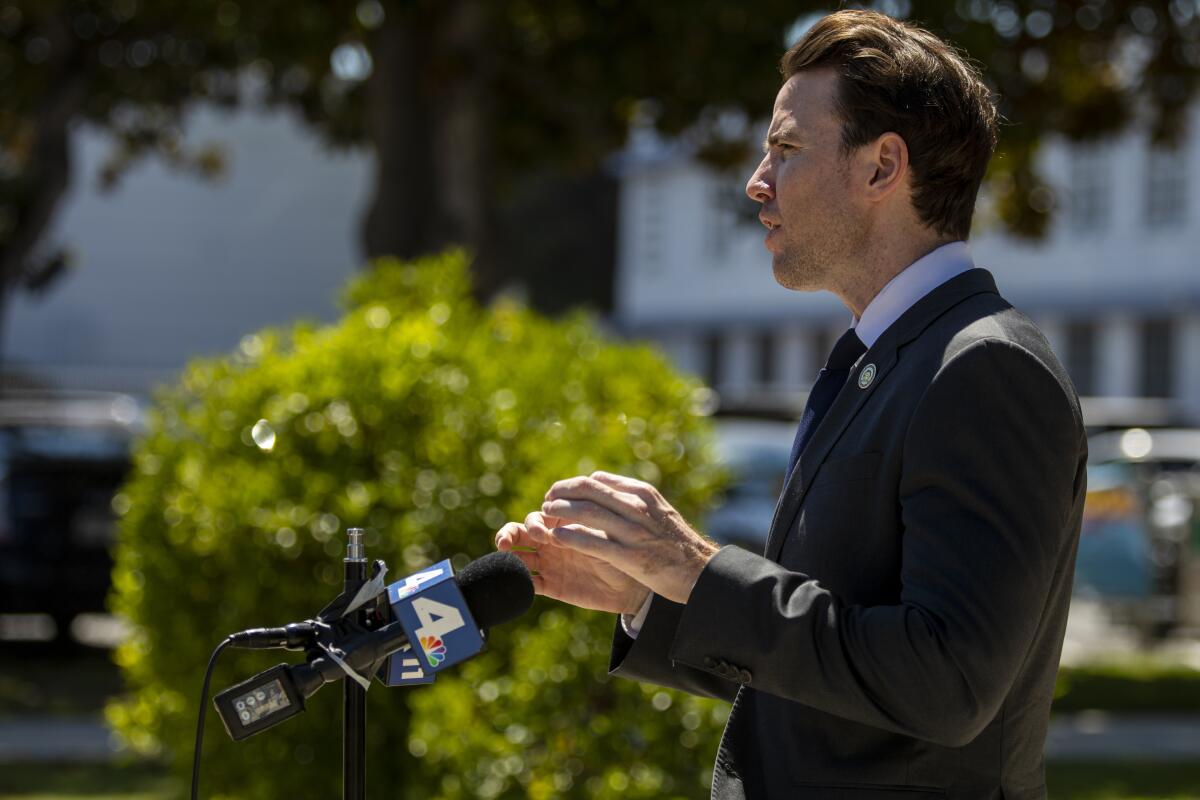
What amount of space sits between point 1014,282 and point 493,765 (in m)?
30.0

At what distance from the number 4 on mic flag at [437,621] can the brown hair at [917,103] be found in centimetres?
81

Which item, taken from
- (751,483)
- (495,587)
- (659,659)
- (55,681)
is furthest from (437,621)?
(751,483)

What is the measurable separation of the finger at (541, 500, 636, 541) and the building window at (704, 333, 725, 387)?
40739 mm

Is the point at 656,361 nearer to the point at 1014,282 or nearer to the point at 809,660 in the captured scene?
the point at 809,660

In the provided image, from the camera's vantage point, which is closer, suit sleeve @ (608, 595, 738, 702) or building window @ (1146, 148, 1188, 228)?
suit sleeve @ (608, 595, 738, 702)

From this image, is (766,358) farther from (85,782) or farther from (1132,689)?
(85,782)

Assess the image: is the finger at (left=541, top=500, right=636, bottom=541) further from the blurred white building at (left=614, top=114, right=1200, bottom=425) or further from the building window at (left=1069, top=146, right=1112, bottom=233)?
the building window at (left=1069, top=146, right=1112, bottom=233)

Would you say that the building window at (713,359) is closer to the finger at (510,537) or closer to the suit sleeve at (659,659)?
the suit sleeve at (659,659)

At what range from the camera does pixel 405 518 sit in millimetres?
5703

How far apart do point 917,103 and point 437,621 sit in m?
0.95

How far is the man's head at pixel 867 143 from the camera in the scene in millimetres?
2283

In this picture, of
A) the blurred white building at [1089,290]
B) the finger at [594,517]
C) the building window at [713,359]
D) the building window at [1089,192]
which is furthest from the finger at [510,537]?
the building window at [713,359]

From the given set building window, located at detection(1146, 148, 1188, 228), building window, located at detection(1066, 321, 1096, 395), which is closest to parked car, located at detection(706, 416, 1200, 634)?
building window, located at detection(1146, 148, 1188, 228)

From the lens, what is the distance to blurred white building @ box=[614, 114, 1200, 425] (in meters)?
30.2
